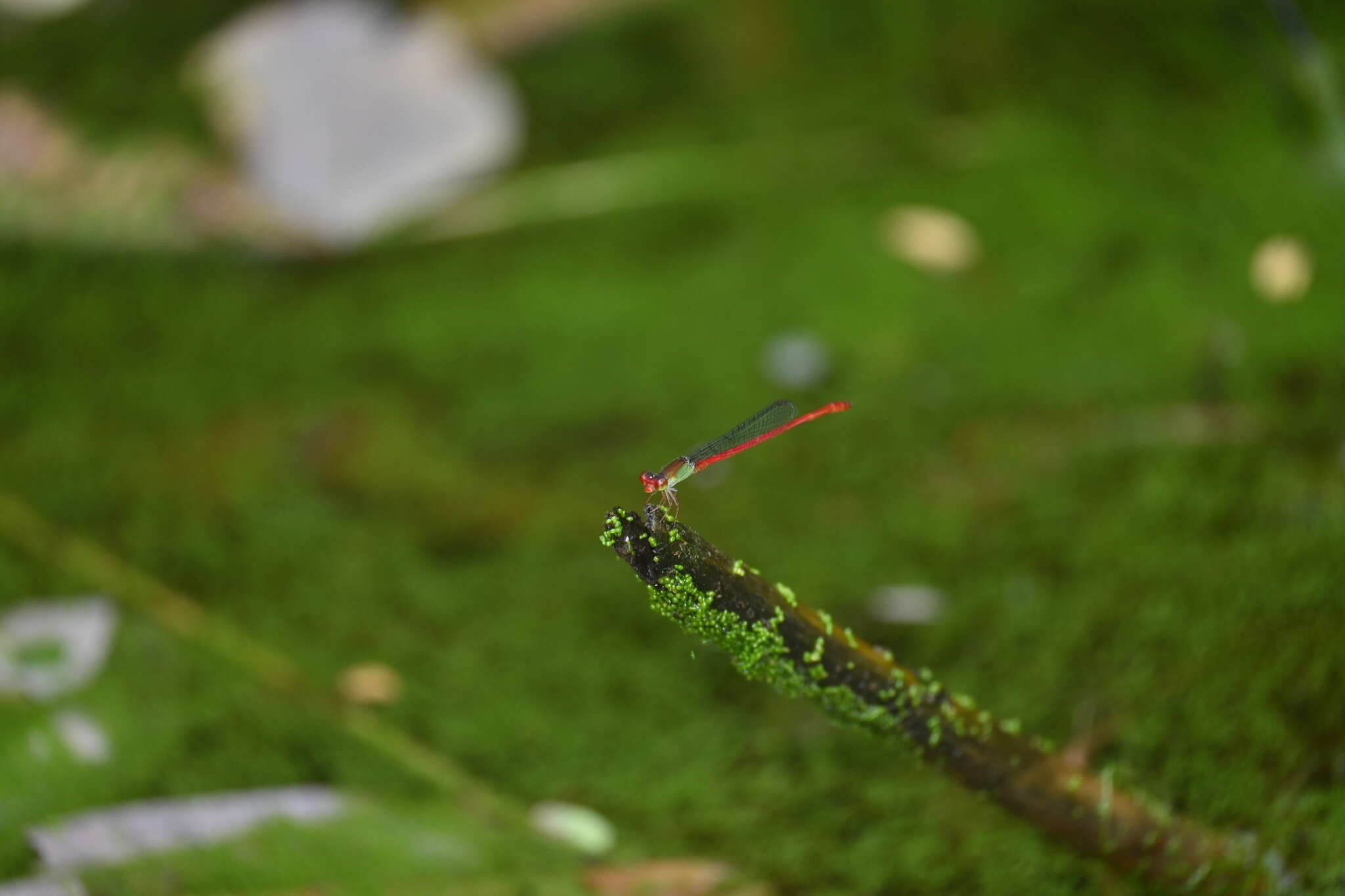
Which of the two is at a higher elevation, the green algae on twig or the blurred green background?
the blurred green background

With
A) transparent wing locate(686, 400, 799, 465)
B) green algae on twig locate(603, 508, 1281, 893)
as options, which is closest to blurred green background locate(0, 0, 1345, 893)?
green algae on twig locate(603, 508, 1281, 893)

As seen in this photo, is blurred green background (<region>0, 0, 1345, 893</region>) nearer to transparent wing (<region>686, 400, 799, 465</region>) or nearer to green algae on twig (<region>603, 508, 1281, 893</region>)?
green algae on twig (<region>603, 508, 1281, 893</region>)

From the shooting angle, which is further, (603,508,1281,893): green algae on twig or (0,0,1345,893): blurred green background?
(0,0,1345,893): blurred green background

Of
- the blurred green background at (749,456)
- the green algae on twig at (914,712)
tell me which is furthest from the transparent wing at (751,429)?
the green algae on twig at (914,712)

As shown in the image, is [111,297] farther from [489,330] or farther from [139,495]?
[489,330]

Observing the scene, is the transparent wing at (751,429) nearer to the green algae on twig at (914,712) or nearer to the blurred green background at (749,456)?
the blurred green background at (749,456)

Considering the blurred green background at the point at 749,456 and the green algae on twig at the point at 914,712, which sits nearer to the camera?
the green algae on twig at the point at 914,712

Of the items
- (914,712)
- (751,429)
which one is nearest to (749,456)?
A: (751,429)
